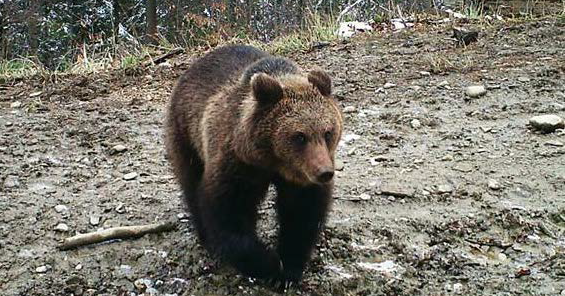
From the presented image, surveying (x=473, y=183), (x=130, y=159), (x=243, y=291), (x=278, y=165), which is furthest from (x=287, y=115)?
(x=130, y=159)

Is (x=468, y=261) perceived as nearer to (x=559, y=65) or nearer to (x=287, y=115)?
(x=287, y=115)

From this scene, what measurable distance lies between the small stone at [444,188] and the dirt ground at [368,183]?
0.03 metres

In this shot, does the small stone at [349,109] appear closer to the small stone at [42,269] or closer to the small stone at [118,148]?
the small stone at [118,148]

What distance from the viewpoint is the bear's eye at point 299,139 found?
125 inches

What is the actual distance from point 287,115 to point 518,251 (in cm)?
156

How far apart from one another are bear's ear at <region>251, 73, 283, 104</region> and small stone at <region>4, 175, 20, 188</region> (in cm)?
225

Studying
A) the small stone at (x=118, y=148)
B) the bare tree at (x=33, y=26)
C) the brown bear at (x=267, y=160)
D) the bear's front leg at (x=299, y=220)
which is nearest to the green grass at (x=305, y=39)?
the small stone at (x=118, y=148)

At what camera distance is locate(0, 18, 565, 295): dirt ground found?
142 inches

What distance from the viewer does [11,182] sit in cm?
473

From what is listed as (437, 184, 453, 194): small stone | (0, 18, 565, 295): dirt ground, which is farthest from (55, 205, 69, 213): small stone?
(437, 184, 453, 194): small stone

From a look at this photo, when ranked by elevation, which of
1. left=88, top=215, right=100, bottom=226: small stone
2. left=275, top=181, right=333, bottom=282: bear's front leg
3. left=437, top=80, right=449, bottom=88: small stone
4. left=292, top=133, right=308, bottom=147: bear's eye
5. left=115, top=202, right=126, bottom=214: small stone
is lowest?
left=437, top=80, right=449, bottom=88: small stone

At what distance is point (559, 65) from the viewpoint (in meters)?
6.32

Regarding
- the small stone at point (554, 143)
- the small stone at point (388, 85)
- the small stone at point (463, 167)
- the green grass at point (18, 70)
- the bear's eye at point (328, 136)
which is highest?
the bear's eye at point (328, 136)

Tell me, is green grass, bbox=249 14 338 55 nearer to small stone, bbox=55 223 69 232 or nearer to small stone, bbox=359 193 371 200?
small stone, bbox=359 193 371 200
